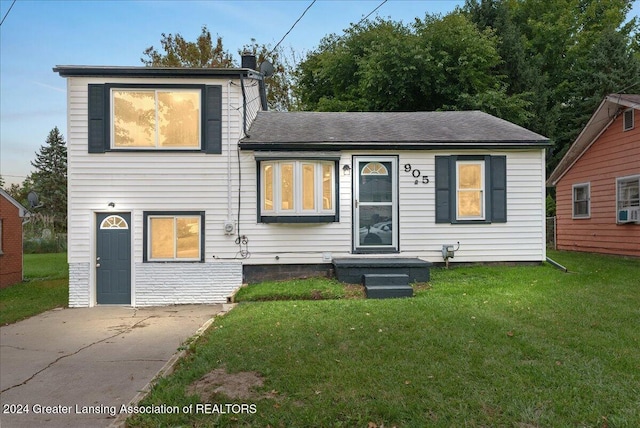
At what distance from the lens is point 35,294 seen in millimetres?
11258

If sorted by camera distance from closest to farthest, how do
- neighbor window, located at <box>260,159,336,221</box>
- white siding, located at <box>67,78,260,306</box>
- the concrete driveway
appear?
the concrete driveway < white siding, located at <box>67,78,260,306</box> < neighbor window, located at <box>260,159,336,221</box>

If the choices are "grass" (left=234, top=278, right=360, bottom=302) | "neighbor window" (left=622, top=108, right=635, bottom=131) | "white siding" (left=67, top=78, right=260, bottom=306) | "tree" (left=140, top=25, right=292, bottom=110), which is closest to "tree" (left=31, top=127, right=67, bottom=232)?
"tree" (left=140, top=25, right=292, bottom=110)

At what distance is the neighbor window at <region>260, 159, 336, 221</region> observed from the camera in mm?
8602

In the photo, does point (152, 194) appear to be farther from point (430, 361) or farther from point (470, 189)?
point (470, 189)

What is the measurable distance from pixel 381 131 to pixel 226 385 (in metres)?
7.52

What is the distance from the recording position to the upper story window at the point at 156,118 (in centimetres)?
864

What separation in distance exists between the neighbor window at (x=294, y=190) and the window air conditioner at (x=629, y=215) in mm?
9435

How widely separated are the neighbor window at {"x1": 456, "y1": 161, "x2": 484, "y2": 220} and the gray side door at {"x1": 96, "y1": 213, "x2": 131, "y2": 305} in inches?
300

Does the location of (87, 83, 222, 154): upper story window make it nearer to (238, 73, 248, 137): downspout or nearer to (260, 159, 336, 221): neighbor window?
(238, 73, 248, 137): downspout

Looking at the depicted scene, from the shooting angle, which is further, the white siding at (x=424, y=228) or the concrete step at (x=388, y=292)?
the white siding at (x=424, y=228)

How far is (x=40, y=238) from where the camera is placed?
88.3 ft

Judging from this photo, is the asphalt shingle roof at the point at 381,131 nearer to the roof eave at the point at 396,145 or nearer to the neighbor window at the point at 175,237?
the roof eave at the point at 396,145

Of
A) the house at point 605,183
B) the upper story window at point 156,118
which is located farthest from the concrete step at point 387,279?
the house at point 605,183

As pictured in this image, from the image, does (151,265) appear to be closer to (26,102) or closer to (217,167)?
(217,167)
